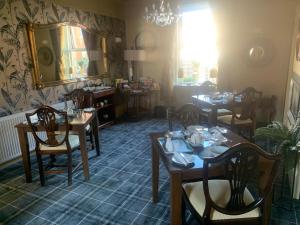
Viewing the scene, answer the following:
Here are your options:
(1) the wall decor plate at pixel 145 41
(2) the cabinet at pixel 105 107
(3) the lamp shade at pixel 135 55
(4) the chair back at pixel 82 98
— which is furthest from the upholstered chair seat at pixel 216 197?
(1) the wall decor plate at pixel 145 41

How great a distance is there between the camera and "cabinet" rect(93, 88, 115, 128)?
4.68m

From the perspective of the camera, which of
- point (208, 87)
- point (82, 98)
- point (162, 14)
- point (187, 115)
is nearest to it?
point (187, 115)

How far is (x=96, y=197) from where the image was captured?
2.45 meters

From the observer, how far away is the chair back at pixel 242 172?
131 cm

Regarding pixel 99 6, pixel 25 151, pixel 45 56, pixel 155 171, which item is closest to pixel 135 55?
pixel 99 6

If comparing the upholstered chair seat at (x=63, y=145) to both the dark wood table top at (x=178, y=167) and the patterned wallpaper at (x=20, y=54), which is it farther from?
the dark wood table top at (x=178, y=167)

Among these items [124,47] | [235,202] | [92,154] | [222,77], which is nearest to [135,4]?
[124,47]

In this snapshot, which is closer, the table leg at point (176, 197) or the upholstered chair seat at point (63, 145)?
the table leg at point (176, 197)

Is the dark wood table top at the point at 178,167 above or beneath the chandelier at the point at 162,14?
beneath

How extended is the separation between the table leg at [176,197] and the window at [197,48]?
Result: 12.4 feet

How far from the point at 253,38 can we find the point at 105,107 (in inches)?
130

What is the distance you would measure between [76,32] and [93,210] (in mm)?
3330

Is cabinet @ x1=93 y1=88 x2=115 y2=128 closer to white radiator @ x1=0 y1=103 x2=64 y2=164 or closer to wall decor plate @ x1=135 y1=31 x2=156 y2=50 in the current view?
wall decor plate @ x1=135 y1=31 x2=156 y2=50

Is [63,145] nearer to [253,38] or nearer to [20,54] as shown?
[20,54]
